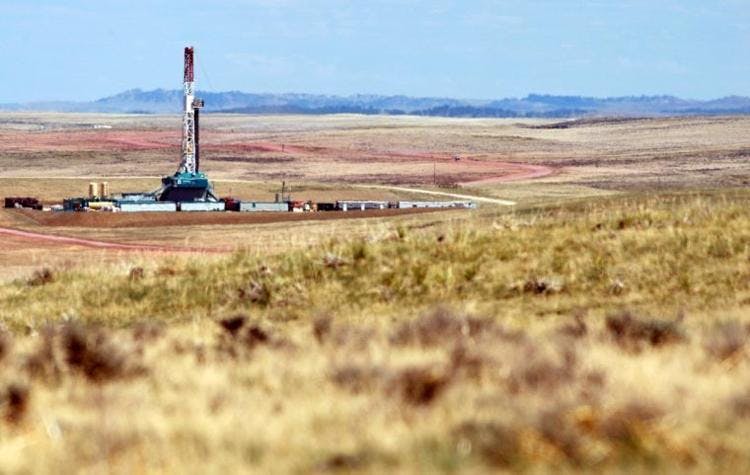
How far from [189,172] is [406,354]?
54.3 metres

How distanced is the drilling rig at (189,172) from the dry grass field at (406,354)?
3296 cm

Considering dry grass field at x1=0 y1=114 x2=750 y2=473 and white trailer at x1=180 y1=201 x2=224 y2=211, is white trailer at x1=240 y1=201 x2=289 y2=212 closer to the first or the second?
white trailer at x1=180 y1=201 x2=224 y2=211

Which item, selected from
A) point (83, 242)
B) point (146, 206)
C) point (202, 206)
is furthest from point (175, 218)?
point (83, 242)

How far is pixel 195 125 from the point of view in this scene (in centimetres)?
6112

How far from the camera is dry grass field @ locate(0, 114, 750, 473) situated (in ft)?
19.4

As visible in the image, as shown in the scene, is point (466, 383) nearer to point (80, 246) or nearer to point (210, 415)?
point (210, 415)

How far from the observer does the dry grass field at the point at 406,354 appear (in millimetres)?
5898

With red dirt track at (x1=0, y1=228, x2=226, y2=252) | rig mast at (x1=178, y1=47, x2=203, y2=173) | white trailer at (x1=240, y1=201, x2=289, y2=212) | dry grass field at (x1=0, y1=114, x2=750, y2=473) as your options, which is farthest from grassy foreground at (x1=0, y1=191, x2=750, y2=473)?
rig mast at (x1=178, y1=47, x2=203, y2=173)

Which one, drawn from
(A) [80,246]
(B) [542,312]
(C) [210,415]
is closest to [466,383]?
(C) [210,415]

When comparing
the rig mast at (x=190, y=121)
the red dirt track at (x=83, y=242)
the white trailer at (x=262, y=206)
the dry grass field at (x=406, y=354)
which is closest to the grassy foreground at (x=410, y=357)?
the dry grass field at (x=406, y=354)

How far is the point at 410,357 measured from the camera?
28.2 feet

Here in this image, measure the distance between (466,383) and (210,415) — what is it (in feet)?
4.59

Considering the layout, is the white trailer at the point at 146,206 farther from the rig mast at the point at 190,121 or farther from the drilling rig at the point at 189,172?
the rig mast at the point at 190,121

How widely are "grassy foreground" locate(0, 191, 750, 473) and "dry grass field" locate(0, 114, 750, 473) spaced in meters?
0.02
